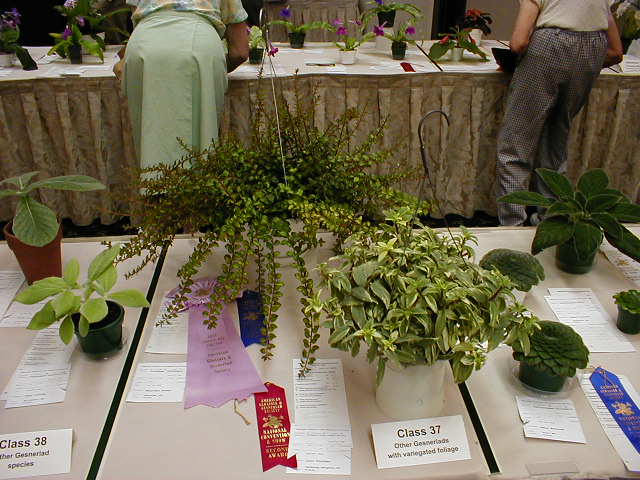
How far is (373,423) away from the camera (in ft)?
2.97

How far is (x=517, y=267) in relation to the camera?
1.18 m

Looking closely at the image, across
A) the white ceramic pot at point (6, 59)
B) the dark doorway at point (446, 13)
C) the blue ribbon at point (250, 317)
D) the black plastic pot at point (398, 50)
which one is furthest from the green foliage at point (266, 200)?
the dark doorway at point (446, 13)

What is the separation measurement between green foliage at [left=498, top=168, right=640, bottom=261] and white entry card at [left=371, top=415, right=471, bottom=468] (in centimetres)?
58

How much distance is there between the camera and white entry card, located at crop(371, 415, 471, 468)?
850 millimetres

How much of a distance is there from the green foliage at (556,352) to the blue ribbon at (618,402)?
0.28ft

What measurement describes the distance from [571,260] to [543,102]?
1.39 metres

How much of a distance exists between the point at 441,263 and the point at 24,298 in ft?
2.30

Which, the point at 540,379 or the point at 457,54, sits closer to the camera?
the point at 540,379

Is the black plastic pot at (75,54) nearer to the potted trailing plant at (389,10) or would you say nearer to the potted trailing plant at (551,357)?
the potted trailing plant at (389,10)

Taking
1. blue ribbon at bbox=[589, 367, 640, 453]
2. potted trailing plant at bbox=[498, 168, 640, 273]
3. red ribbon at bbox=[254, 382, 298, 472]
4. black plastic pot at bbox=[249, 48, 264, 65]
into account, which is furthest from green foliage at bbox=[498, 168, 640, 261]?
black plastic pot at bbox=[249, 48, 264, 65]

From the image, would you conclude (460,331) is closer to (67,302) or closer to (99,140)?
(67,302)

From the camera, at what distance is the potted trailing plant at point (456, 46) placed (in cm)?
274

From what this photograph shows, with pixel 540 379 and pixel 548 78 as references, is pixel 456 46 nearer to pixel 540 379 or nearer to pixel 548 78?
pixel 548 78

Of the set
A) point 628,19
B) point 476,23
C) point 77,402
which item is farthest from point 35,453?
point 628,19
